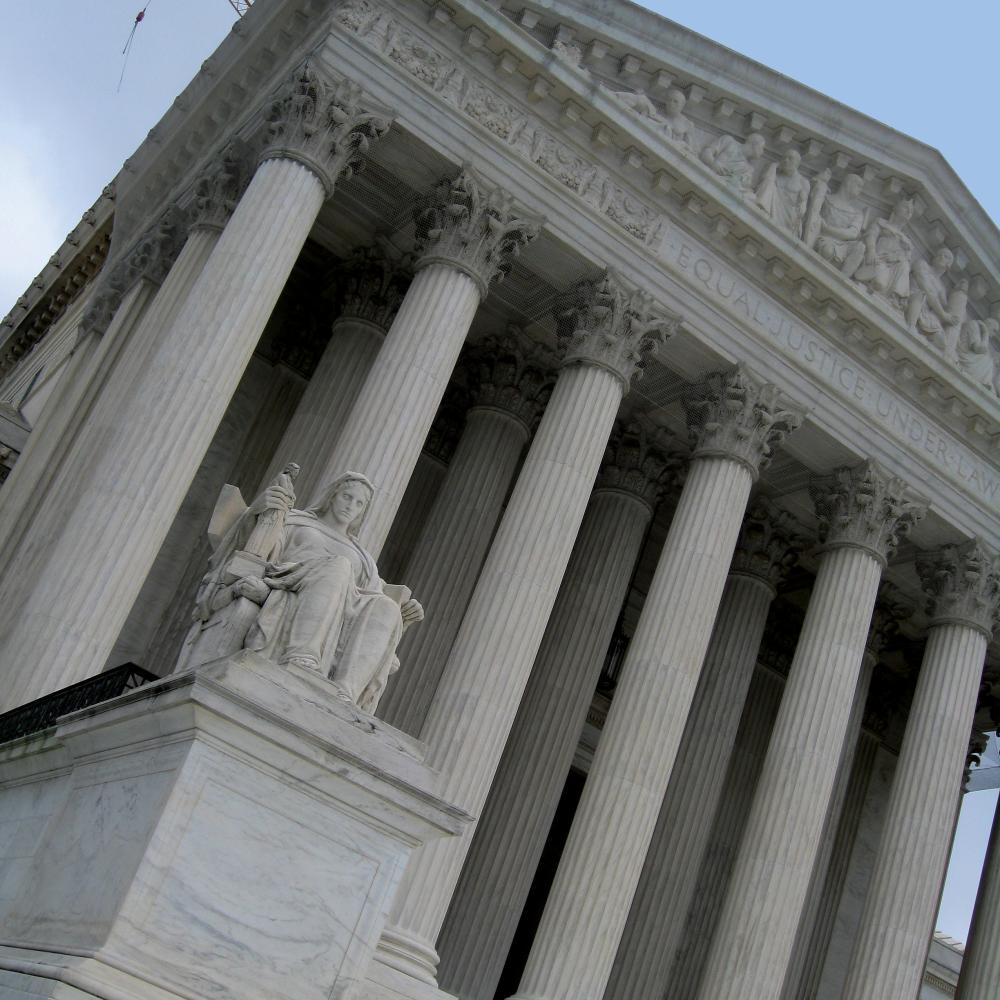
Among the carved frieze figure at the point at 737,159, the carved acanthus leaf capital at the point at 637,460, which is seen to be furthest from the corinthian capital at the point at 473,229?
the carved acanthus leaf capital at the point at 637,460

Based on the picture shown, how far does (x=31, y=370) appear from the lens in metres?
43.8

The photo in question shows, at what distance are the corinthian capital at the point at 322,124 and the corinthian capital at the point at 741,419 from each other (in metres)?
6.65

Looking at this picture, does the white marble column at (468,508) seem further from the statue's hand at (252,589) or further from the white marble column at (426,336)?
the statue's hand at (252,589)

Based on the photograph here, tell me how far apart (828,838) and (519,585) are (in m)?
11.9

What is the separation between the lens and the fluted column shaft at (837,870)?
2720cm

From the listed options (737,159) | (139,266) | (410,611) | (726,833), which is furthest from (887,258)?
(410,611)

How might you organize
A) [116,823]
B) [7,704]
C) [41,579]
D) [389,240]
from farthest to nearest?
[389,240] → [41,579] → [7,704] → [116,823]

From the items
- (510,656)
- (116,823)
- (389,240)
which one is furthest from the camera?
(389,240)

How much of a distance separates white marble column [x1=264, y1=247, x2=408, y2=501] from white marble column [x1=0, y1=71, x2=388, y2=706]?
11.4 feet

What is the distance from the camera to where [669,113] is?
2167cm

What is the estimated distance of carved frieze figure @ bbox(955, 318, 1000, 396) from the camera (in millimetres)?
24484

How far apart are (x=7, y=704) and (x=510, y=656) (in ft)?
20.7

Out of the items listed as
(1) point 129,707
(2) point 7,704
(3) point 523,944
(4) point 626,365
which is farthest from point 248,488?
(1) point 129,707

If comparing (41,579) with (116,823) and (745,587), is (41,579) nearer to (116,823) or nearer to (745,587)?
(116,823)
